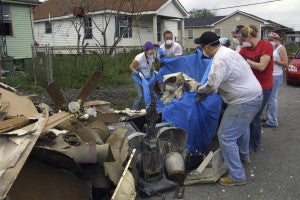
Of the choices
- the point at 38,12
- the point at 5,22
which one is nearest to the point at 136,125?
the point at 5,22

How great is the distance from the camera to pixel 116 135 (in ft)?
12.1

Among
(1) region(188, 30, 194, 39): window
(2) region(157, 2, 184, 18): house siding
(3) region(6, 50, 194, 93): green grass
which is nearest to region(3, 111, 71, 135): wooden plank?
(3) region(6, 50, 194, 93): green grass

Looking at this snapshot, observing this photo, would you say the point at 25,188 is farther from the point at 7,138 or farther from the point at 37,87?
the point at 37,87

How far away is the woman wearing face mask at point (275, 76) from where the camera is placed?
5172mm

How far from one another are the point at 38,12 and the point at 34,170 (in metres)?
23.2

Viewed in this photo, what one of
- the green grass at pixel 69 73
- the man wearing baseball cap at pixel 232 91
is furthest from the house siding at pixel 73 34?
the man wearing baseball cap at pixel 232 91

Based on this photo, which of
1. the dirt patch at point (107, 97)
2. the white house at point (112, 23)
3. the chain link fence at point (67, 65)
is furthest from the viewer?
the white house at point (112, 23)

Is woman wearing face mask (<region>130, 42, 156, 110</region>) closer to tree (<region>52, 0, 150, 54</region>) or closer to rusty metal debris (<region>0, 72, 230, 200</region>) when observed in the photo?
rusty metal debris (<region>0, 72, 230, 200</region>)

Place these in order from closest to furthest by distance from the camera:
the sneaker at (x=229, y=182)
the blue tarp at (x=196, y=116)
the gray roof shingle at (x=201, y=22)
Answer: the sneaker at (x=229, y=182), the blue tarp at (x=196, y=116), the gray roof shingle at (x=201, y=22)

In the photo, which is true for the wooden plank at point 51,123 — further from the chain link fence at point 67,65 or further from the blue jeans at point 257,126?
the chain link fence at point 67,65

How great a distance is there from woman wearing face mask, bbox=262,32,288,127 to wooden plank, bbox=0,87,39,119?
415 centimetres

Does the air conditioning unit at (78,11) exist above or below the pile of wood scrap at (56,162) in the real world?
above

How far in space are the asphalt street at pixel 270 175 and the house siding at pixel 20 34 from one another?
1334 cm

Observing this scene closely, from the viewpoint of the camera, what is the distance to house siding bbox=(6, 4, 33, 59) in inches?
564
